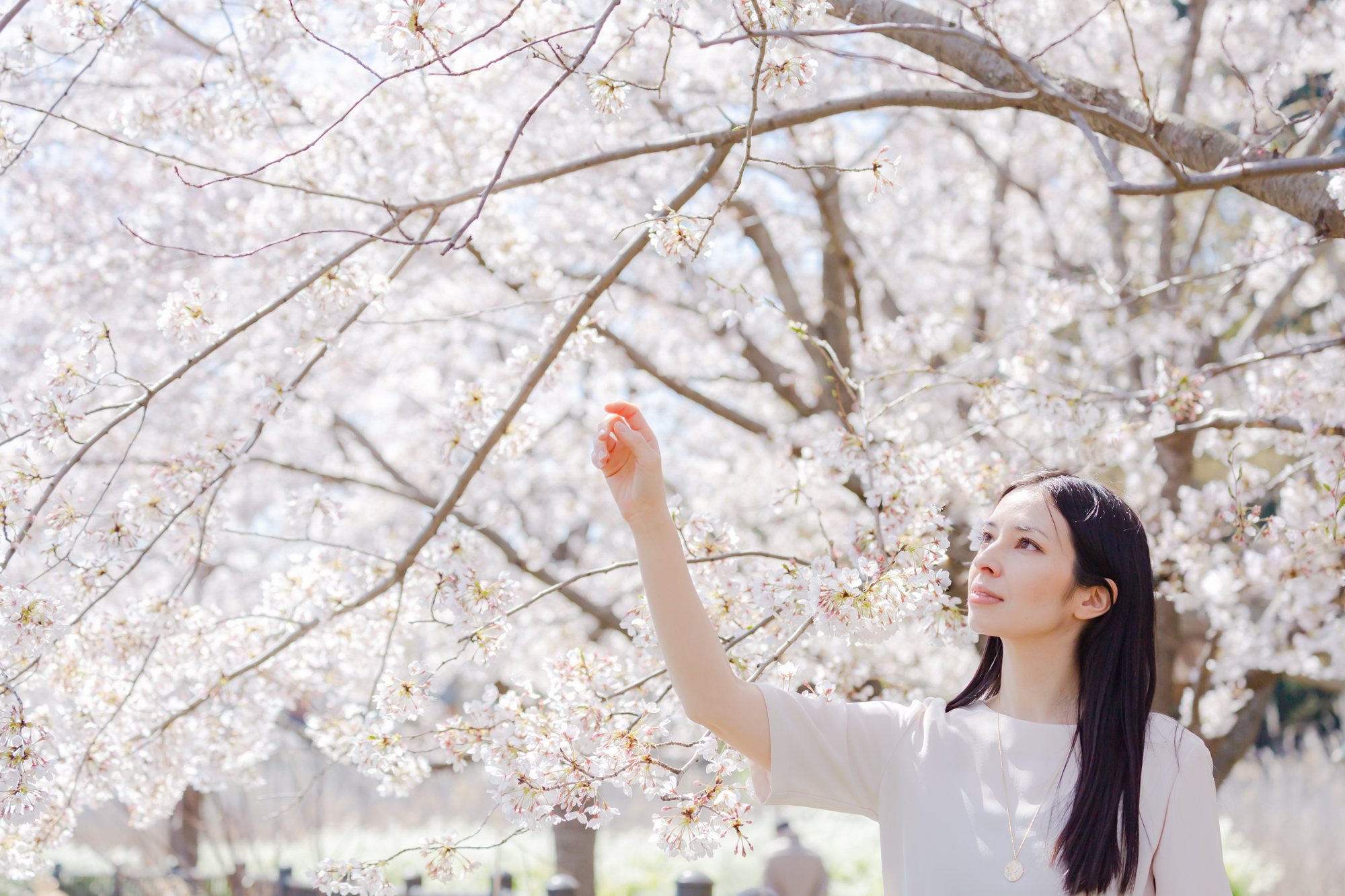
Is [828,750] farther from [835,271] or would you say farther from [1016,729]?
[835,271]

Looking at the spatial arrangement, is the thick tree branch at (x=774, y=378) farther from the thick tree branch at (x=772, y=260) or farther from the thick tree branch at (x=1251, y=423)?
the thick tree branch at (x=1251, y=423)

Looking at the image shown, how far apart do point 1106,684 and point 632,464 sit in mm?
824

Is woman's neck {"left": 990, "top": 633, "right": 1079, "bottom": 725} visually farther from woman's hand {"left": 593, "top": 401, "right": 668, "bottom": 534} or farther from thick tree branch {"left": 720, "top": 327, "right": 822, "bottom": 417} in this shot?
thick tree branch {"left": 720, "top": 327, "right": 822, "bottom": 417}

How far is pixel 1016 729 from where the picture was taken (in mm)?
1601

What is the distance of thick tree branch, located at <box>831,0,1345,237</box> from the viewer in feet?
6.57

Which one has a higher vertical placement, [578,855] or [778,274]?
[778,274]

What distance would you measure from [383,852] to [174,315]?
15.7 feet

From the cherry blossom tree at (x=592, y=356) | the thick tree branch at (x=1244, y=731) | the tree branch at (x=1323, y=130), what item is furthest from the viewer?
the thick tree branch at (x=1244, y=731)

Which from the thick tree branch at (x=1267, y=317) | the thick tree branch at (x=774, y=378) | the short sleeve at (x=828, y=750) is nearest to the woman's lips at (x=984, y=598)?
the short sleeve at (x=828, y=750)

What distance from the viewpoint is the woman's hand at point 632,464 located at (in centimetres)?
138

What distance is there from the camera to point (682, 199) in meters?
2.02

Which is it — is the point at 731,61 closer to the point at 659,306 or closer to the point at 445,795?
the point at 659,306

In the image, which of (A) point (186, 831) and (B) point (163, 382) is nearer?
(B) point (163, 382)

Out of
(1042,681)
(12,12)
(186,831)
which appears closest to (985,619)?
(1042,681)
